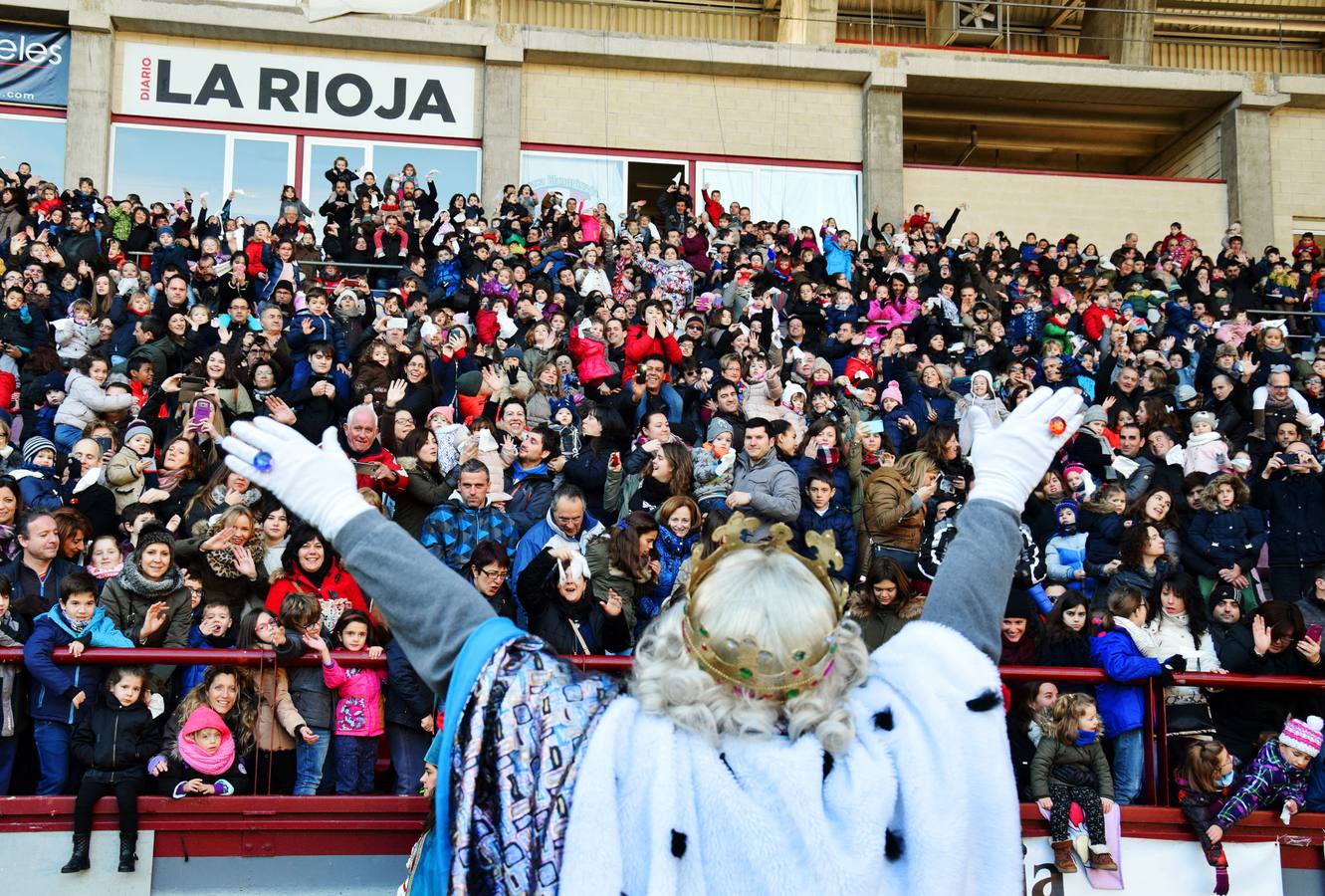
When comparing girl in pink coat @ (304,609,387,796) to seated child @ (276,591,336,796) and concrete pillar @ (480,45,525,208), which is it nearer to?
seated child @ (276,591,336,796)

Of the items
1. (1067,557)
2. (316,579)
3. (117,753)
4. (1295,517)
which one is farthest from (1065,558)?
(117,753)

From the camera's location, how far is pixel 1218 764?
627 centimetres

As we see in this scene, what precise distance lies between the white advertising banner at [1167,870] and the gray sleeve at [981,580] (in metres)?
4.36

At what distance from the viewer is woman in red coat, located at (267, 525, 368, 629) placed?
6.78 m

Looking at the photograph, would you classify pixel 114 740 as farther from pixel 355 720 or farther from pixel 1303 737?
pixel 1303 737

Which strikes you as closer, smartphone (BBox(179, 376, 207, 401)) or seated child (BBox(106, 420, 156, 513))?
seated child (BBox(106, 420, 156, 513))

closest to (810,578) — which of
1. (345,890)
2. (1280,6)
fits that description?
(345,890)

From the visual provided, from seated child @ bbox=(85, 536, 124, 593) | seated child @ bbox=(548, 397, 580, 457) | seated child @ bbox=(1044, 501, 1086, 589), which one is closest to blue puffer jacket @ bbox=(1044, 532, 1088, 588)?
seated child @ bbox=(1044, 501, 1086, 589)

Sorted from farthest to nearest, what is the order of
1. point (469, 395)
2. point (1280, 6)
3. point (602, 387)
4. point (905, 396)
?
point (1280, 6) < point (905, 396) < point (602, 387) < point (469, 395)

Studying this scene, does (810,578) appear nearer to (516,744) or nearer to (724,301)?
(516,744)

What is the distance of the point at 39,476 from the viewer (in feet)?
29.1

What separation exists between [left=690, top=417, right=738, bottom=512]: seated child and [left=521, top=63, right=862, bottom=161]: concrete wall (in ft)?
44.0

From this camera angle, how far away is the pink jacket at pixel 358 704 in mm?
6000

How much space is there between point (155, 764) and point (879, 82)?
19306 millimetres
